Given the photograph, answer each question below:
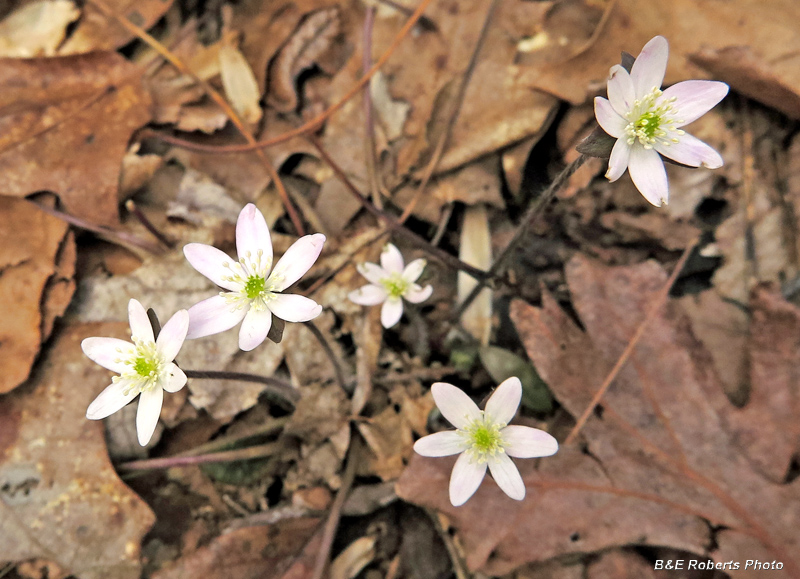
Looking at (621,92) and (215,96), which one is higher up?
(621,92)

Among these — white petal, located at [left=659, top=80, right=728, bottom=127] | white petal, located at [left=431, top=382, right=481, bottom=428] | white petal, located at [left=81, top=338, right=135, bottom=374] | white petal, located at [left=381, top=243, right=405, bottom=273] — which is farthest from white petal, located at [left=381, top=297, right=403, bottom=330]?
white petal, located at [left=659, top=80, right=728, bottom=127]

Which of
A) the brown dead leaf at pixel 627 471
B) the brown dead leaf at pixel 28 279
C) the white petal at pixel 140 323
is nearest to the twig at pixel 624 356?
the brown dead leaf at pixel 627 471

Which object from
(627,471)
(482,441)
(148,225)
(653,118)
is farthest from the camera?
(148,225)

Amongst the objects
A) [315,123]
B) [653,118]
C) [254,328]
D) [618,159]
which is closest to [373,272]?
[254,328]

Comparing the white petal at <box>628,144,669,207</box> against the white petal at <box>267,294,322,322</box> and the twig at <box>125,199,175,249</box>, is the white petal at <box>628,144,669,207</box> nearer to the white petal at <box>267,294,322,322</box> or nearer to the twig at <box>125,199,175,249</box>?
the white petal at <box>267,294,322,322</box>

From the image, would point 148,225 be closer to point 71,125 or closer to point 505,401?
point 71,125

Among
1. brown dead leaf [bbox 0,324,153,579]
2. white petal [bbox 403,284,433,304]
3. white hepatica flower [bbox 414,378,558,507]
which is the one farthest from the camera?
white petal [bbox 403,284,433,304]
